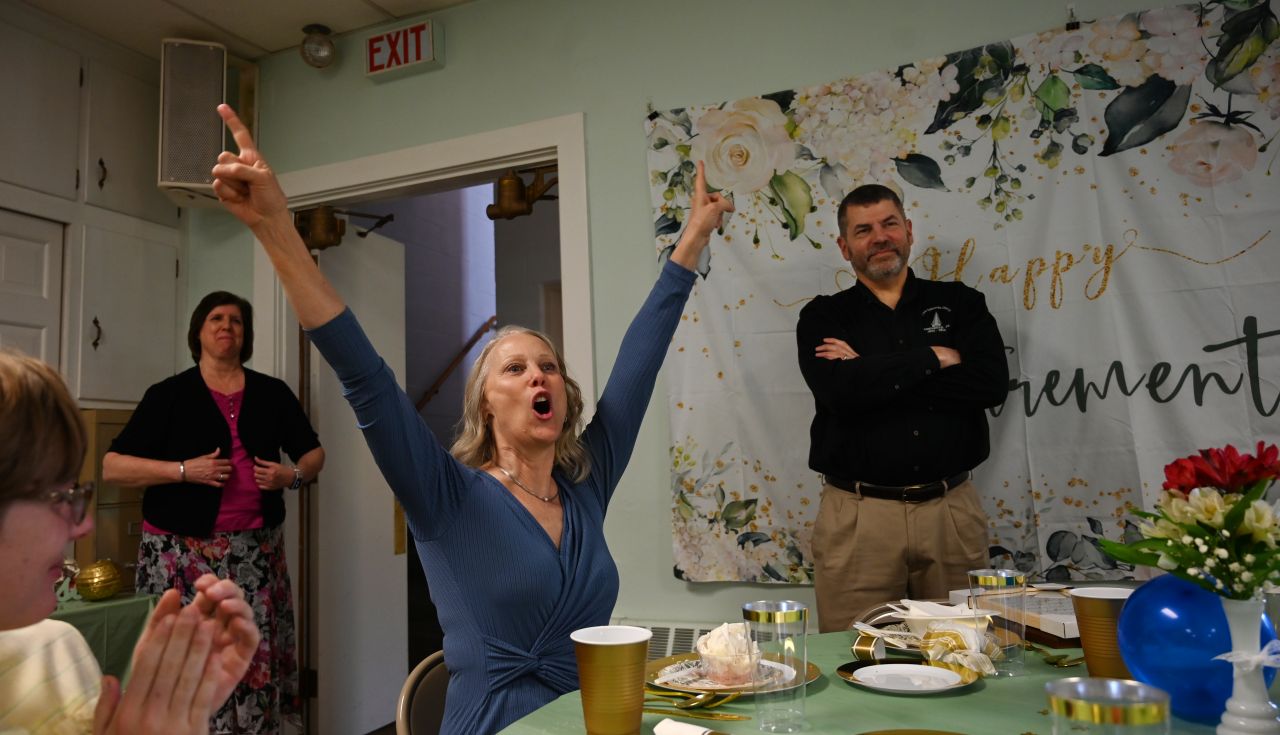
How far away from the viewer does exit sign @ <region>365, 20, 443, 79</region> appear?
11.1 ft

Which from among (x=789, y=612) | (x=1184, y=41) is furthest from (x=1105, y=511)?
(x=789, y=612)

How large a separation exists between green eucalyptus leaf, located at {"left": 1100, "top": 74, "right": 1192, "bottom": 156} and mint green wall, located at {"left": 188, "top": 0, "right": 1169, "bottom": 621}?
0.27 m

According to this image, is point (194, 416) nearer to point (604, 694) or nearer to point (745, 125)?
point (745, 125)

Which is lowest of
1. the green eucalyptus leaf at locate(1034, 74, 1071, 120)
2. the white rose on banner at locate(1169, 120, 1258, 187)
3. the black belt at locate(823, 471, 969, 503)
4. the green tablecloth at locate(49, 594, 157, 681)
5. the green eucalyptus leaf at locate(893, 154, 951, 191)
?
the green tablecloth at locate(49, 594, 157, 681)

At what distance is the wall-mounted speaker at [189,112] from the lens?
3.45 m

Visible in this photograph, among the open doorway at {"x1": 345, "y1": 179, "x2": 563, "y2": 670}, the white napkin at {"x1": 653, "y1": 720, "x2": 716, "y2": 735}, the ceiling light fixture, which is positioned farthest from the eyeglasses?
the open doorway at {"x1": 345, "y1": 179, "x2": 563, "y2": 670}

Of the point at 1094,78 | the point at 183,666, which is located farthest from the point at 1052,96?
the point at 183,666

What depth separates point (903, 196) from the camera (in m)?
2.68

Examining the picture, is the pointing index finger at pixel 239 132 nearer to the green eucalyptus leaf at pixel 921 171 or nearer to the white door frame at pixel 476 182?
the white door frame at pixel 476 182

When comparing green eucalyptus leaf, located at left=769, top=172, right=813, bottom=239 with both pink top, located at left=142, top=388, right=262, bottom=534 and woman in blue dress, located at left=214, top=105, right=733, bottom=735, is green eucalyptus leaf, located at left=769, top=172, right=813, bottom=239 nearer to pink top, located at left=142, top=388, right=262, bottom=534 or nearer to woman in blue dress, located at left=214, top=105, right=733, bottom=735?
woman in blue dress, located at left=214, top=105, right=733, bottom=735

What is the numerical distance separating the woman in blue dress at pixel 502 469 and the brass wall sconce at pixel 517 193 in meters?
1.58

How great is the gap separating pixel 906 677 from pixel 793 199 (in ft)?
6.31

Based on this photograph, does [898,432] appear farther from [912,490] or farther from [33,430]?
[33,430]

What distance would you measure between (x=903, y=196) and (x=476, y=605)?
1.92 m
